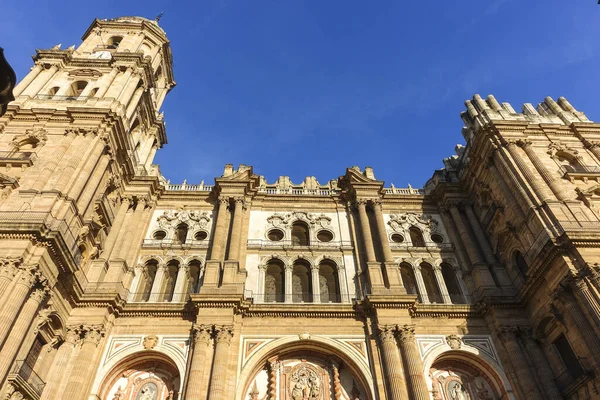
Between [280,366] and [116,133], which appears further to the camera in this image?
[116,133]

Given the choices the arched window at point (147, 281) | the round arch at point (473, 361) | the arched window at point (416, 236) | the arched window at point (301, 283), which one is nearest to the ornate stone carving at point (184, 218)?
the arched window at point (147, 281)

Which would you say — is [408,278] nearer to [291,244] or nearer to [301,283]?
[301,283]

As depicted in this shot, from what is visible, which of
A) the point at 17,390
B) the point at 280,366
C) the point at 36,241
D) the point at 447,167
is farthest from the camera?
the point at 447,167

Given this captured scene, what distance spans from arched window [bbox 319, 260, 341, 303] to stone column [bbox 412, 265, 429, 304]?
4350 mm

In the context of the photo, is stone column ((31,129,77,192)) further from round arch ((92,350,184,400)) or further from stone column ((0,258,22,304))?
round arch ((92,350,184,400))

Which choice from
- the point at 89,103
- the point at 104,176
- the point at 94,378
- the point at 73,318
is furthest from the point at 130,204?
the point at 94,378

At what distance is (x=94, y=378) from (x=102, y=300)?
339cm

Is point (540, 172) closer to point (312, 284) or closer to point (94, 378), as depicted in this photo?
point (312, 284)

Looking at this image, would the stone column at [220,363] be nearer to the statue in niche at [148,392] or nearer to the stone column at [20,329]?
the statue in niche at [148,392]

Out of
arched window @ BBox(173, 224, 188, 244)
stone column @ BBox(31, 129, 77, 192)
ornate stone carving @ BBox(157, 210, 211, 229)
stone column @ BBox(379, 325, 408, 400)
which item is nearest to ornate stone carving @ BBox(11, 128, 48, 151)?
stone column @ BBox(31, 129, 77, 192)

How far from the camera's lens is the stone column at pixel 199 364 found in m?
17.6

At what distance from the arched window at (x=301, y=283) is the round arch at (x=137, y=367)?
22.0 ft

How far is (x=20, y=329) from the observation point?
1577cm

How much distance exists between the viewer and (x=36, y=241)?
1733cm
